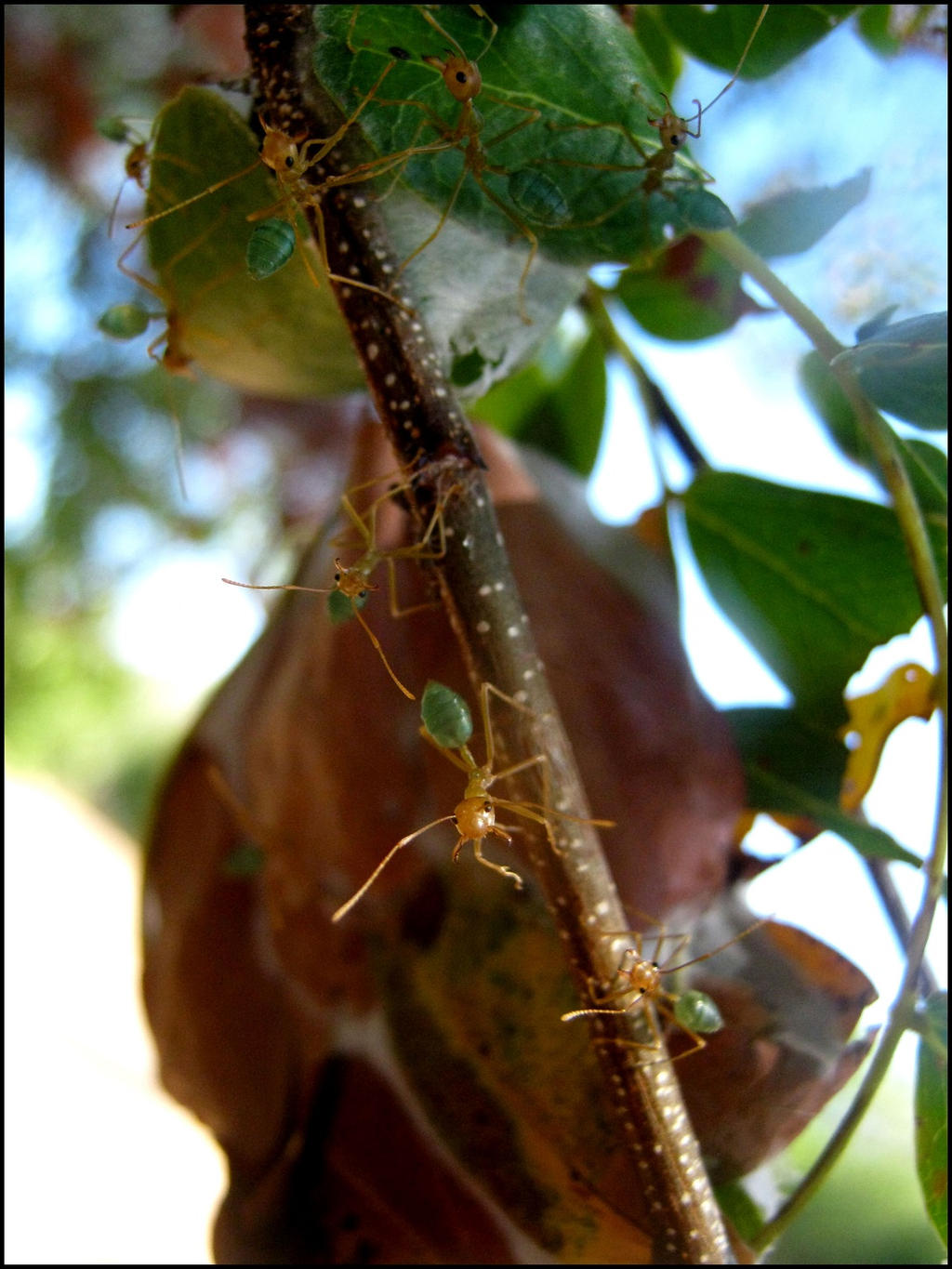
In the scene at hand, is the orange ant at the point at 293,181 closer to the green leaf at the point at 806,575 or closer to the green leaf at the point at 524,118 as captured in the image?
the green leaf at the point at 524,118

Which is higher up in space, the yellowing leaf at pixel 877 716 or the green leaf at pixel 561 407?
the green leaf at pixel 561 407

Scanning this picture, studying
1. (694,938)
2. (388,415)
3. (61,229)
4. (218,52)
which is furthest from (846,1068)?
(61,229)

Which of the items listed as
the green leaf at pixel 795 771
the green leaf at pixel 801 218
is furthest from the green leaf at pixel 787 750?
the green leaf at pixel 801 218

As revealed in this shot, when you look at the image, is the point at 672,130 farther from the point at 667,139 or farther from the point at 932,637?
the point at 932,637

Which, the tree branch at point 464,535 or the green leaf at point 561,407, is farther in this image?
the green leaf at point 561,407

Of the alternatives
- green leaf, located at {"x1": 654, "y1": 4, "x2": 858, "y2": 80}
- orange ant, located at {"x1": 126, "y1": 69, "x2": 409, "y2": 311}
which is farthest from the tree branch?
green leaf, located at {"x1": 654, "y1": 4, "x2": 858, "y2": 80}

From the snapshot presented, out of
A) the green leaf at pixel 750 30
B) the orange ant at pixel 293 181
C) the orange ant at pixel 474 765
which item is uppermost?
the green leaf at pixel 750 30

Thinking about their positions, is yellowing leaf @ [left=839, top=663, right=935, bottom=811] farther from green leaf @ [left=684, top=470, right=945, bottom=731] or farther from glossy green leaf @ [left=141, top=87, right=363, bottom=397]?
glossy green leaf @ [left=141, top=87, right=363, bottom=397]
